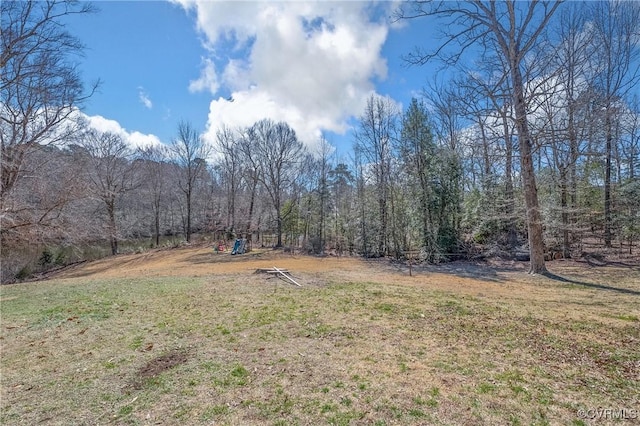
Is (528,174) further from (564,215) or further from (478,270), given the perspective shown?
(564,215)

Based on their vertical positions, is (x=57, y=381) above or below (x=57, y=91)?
below

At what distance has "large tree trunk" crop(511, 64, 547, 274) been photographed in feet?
29.3

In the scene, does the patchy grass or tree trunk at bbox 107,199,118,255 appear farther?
tree trunk at bbox 107,199,118,255

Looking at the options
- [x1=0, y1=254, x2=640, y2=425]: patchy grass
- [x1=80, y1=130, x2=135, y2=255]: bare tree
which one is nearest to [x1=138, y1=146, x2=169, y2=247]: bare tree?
[x1=80, y1=130, x2=135, y2=255]: bare tree

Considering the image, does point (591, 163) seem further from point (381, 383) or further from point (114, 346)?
point (114, 346)

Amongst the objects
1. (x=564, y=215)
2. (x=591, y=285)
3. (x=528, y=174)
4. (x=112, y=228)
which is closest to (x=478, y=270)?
(x=591, y=285)

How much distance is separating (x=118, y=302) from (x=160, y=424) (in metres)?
4.86

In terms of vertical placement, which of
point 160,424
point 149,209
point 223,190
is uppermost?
point 223,190

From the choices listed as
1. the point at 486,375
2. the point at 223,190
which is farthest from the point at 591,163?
the point at 223,190

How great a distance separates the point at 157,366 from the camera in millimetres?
3578

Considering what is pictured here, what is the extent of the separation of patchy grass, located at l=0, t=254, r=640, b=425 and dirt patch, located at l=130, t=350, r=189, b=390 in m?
0.02

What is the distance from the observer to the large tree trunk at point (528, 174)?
894 cm

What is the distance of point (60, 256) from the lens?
19.3m

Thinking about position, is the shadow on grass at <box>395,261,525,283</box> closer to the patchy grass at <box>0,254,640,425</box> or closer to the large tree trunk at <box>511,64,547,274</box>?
the large tree trunk at <box>511,64,547,274</box>
